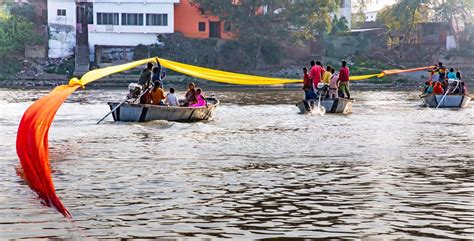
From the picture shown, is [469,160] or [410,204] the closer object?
[410,204]

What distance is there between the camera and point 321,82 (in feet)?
99.8

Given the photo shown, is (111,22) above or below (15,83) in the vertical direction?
above

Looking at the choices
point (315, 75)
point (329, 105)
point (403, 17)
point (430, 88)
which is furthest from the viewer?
point (403, 17)

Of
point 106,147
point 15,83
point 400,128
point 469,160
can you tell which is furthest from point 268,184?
point 15,83

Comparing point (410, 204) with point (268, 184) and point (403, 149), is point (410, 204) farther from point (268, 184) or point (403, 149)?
point (403, 149)

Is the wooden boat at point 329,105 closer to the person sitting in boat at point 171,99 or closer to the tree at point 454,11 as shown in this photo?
the person sitting in boat at point 171,99

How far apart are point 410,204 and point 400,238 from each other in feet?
7.41

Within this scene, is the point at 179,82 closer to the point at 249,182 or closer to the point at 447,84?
the point at 447,84

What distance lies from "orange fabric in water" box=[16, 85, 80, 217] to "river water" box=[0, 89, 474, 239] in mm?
246

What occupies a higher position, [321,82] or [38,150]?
[38,150]

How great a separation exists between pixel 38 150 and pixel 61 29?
57037 millimetres

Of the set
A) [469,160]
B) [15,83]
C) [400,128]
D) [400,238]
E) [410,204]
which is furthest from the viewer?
[15,83]

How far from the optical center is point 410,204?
39.7ft

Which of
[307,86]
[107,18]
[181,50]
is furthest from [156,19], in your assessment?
[307,86]
